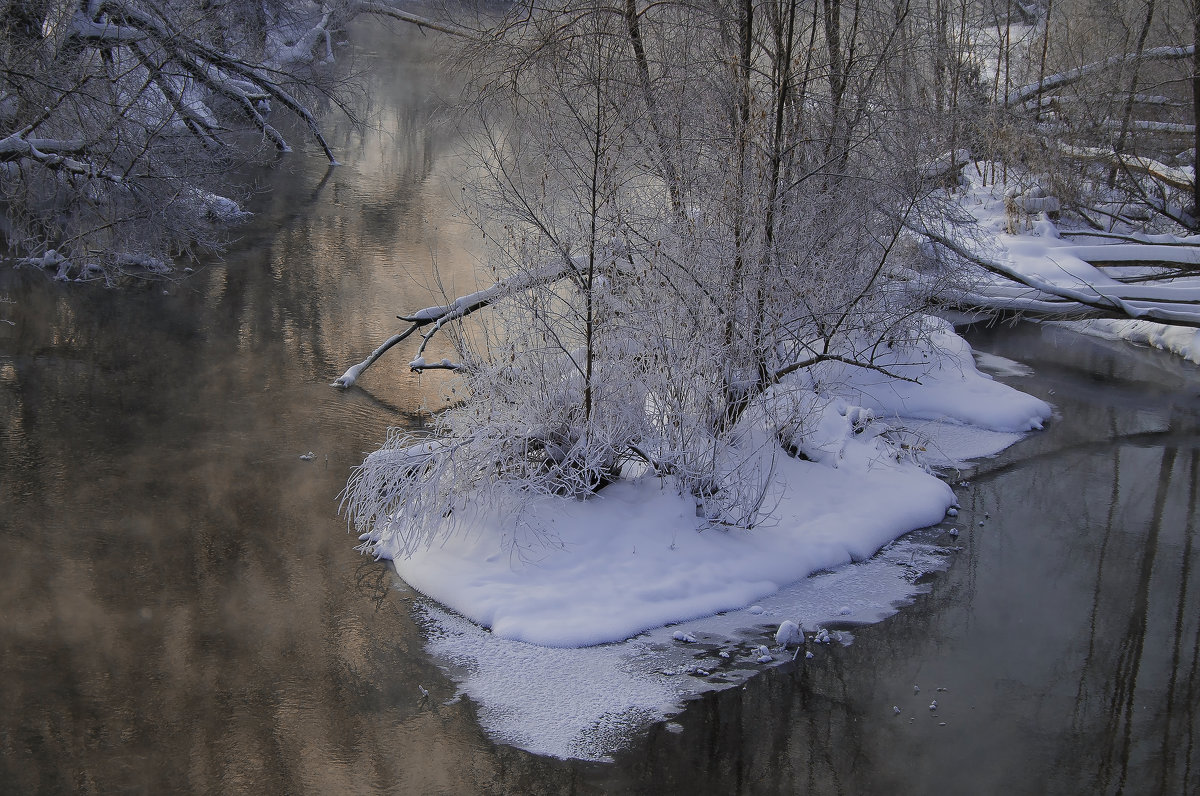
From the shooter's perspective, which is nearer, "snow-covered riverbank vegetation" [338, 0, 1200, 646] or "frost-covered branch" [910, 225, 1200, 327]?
"snow-covered riverbank vegetation" [338, 0, 1200, 646]

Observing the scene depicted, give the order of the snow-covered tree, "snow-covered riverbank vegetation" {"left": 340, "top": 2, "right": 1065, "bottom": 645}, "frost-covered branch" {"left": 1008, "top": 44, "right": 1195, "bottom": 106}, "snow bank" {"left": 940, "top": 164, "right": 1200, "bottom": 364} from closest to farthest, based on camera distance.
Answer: "snow-covered riverbank vegetation" {"left": 340, "top": 2, "right": 1065, "bottom": 645}, the snow-covered tree, "snow bank" {"left": 940, "top": 164, "right": 1200, "bottom": 364}, "frost-covered branch" {"left": 1008, "top": 44, "right": 1195, "bottom": 106}

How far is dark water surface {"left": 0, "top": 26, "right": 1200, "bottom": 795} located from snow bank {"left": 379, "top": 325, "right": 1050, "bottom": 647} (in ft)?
1.56

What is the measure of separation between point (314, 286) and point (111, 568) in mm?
6981

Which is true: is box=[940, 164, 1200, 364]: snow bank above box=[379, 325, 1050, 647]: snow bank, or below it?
above

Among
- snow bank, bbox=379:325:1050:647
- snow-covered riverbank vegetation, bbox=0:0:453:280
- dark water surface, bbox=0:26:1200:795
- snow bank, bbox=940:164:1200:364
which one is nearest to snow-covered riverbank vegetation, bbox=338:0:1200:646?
snow bank, bbox=379:325:1050:647

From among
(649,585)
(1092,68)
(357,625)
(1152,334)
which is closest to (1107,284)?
(1152,334)

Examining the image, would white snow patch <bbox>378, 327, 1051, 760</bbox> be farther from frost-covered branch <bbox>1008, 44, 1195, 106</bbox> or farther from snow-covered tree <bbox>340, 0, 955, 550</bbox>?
frost-covered branch <bbox>1008, 44, 1195, 106</bbox>

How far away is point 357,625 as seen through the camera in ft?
18.7

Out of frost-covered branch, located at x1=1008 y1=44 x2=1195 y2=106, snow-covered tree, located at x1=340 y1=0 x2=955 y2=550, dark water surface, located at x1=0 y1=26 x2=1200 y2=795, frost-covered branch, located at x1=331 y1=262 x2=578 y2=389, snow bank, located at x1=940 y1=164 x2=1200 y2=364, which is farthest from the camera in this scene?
frost-covered branch, located at x1=1008 y1=44 x2=1195 y2=106

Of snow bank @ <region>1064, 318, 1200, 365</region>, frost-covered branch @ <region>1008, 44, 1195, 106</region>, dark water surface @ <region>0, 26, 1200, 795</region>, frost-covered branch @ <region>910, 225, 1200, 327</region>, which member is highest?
frost-covered branch @ <region>1008, 44, 1195, 106</region>

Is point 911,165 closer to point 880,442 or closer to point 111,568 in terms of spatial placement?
point 880,442

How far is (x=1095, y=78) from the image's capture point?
17344mm

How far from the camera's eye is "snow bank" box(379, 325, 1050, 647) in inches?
231

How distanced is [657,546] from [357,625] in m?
1.82
